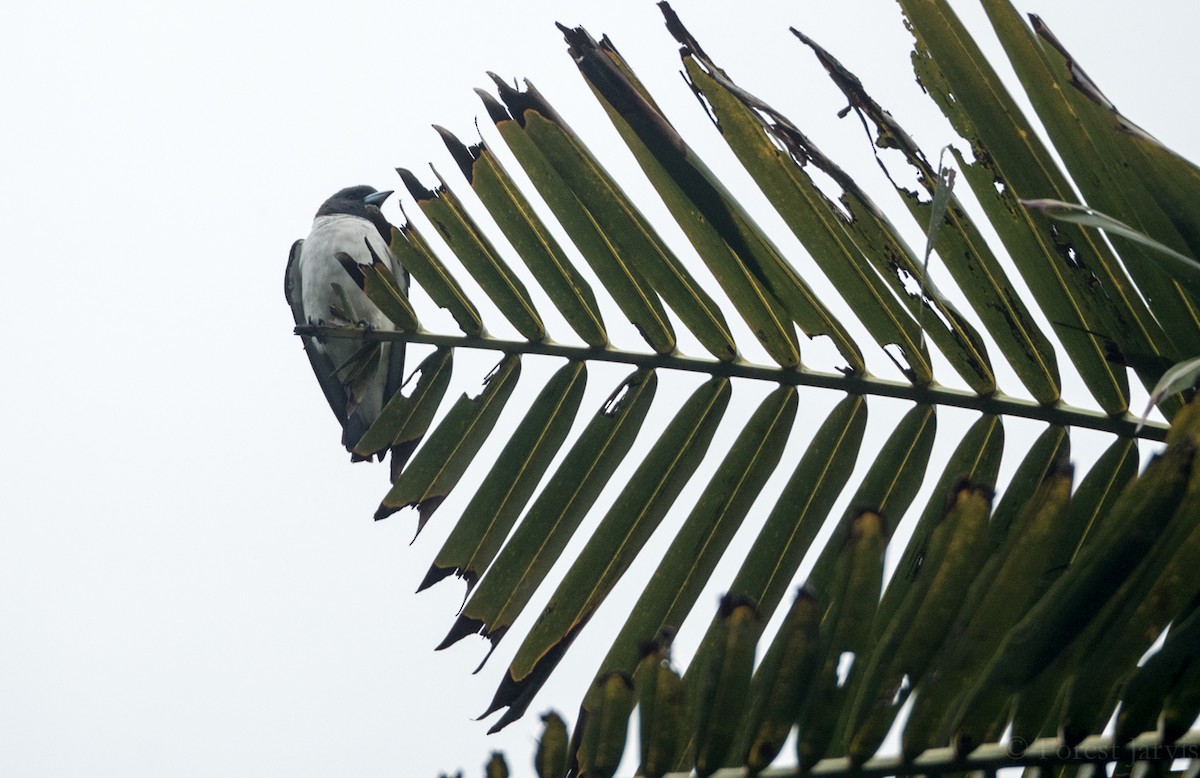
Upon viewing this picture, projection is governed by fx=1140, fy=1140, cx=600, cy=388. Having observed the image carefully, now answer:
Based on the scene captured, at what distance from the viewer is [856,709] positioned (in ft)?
3.17

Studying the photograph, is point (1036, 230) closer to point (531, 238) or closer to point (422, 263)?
point (531, 238)

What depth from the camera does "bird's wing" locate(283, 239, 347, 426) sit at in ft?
18.3

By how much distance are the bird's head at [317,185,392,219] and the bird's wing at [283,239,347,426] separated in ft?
1.84

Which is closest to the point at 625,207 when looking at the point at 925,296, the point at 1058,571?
the point at 925,296

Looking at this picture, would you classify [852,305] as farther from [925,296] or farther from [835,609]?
[835,609]

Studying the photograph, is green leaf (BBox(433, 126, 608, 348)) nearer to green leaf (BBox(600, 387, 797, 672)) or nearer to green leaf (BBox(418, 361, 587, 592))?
green leaf (BBox(418, 361, 587, 592))

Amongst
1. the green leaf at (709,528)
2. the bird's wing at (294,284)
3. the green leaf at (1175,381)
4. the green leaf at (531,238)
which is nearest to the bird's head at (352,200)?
the bird's wing at (294,284)

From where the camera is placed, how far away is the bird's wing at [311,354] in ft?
18.3

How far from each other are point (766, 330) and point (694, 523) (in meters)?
0.29

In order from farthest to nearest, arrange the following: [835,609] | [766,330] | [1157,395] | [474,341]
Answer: [474,341]
[766,330]
[835,609]
[1157,395]

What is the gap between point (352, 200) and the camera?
22.7ft

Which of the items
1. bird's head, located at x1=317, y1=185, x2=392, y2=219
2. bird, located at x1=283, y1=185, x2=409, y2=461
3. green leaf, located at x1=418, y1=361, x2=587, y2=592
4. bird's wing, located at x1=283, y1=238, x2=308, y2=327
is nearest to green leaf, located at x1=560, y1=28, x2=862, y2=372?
green leaf, located at x1=418, y1=361, x2=587, y2=592

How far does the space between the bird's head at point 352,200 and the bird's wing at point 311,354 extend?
22.1 inches

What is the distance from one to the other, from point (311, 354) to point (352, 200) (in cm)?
175
